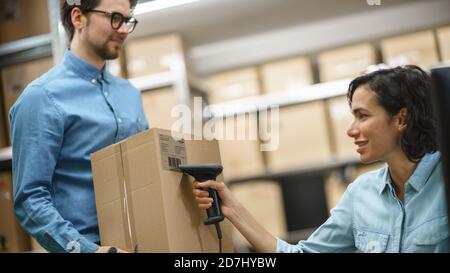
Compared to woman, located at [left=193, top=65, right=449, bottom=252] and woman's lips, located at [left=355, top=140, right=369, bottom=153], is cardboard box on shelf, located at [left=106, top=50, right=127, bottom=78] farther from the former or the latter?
woman's lips, located at [left=355, top=140, right=369, bottom=153]

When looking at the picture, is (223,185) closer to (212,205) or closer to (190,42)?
(212,205)

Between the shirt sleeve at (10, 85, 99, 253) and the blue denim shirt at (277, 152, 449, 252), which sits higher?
the shirt sleeve at (10, 85, 99, 253)

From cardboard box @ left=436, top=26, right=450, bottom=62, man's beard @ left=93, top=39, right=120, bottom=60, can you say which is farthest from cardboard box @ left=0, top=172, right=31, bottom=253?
cardboard box @ left=436, top=26, right=450, bottom=62

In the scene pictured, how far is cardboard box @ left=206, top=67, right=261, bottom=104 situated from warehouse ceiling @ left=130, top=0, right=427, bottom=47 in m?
0.73

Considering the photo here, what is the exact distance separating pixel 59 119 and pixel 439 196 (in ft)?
3.02

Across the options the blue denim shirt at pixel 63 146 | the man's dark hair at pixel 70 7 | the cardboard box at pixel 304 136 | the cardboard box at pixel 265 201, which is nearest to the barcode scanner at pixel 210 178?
the blue denim shirt at pixel 63 146

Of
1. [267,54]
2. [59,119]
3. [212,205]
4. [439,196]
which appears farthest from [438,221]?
[267,54]

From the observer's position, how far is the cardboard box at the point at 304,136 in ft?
10.1

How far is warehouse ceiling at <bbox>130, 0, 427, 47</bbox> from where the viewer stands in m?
1.79

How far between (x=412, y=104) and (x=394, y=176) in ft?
0.55

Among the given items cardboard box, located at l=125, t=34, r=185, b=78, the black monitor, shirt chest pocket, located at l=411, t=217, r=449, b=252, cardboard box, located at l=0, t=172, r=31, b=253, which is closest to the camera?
the black monitor

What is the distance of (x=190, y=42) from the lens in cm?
215

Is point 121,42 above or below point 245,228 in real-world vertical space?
above
